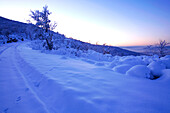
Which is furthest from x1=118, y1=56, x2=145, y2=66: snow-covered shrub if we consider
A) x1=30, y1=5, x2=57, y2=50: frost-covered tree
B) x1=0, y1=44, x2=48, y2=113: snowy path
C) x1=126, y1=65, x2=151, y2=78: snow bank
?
x1=30, y1=5, x2=57, y2=50: frost-covered tree

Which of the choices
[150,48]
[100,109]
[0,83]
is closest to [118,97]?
[100,109]

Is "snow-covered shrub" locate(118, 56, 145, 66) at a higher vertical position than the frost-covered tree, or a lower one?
lower

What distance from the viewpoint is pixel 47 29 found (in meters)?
7.83

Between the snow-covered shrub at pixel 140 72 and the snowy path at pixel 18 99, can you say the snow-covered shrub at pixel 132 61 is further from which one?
the snowy path at pixel 18 99

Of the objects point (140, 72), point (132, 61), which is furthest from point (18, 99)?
point (132, 61)

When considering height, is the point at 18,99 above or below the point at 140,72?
below

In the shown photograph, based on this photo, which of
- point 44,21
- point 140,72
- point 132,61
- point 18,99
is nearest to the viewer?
point 18,99

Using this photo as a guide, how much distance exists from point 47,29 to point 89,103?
842 cm

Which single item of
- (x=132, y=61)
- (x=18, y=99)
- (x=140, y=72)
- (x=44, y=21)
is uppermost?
(x=44, y=21)

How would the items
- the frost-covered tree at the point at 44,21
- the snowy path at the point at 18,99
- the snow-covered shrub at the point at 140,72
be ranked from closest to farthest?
the snowy path at the point at 18,99, the snow-covered shrub at the point at 140,72, the frost-covered tree at the point at 44,21

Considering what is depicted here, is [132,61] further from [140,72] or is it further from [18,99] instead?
[18,99]

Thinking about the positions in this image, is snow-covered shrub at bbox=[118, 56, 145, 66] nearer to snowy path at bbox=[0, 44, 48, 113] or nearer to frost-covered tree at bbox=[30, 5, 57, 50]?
snowy path at bbox=[0, 44, 48, 113]

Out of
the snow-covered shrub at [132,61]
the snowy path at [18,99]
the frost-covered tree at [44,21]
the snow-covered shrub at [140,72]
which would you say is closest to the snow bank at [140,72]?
the snow-covered shrub at [140,72]

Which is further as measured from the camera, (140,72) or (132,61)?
(132,61)
